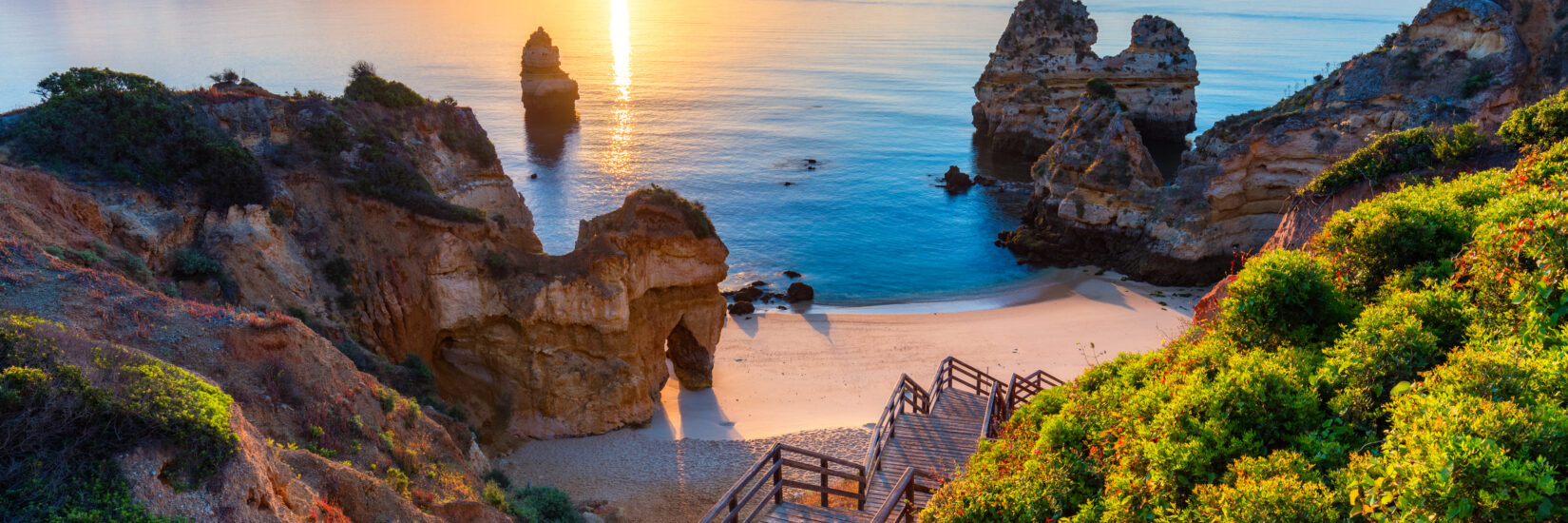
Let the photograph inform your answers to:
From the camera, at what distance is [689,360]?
1148 inches

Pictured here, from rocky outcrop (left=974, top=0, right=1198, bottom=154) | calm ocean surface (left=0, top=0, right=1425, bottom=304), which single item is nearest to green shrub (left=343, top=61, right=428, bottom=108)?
calm ocean surface (left=0, top=0, right=1425, bottom=304)

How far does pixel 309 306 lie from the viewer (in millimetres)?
19609

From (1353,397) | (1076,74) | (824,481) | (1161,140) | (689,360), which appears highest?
(1076,74)

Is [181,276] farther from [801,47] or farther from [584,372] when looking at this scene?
[801,47]

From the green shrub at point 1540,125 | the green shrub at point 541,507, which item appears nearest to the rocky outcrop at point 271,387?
the green shrub at point 541,507

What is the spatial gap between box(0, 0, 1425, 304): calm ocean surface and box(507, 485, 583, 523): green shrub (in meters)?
27.8

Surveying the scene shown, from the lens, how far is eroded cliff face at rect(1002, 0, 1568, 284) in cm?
3750

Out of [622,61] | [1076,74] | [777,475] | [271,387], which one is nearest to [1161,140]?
[1076,74]

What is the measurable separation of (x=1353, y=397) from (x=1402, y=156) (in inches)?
442

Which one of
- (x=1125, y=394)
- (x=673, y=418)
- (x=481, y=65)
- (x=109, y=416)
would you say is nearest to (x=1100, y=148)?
(x=673, y=418)

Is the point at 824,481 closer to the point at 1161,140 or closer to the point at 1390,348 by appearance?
the point at 1390,348

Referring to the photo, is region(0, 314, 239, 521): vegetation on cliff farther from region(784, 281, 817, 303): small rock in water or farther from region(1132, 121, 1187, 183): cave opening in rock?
region(1132, 121, 1187, 183): cave opening in rock

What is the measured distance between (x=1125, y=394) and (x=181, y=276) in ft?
62.8

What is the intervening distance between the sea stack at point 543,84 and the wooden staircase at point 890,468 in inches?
3504
